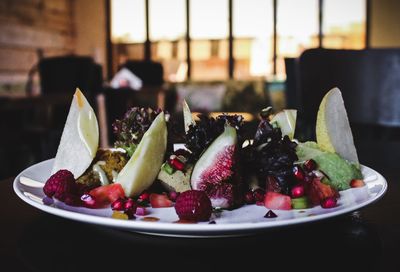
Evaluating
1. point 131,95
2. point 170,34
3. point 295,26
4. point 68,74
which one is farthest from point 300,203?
point 170,34

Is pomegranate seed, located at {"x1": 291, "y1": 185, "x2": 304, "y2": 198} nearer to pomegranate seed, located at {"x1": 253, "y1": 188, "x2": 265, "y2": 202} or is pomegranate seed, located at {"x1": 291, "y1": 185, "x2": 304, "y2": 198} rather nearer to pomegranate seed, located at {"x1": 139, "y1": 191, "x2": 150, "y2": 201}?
pomegranate seed, located at {"x1": 253, "y1": 188, "x2": 265, "y2": 202}

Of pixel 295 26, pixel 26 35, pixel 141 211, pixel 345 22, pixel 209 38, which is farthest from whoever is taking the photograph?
pixel 209 38

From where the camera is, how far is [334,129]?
3.25 feet

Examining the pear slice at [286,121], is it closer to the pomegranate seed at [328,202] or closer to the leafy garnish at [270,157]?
the leafy garnish at [270,157]

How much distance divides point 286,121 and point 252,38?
8.27 m

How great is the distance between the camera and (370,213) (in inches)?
32.7

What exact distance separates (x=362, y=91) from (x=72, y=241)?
1.82m

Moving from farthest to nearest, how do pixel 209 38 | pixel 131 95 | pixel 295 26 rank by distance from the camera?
pixel 209 38 < pixel 295 26 < pixel 131 95

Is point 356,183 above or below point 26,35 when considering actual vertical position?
below

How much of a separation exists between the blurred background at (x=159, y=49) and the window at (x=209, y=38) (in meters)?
0.02

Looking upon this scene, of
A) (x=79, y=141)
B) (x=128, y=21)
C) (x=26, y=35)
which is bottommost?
(x=79, y=141)

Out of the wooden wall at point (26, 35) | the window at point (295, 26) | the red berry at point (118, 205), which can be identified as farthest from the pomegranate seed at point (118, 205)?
the window at point (295, 26)

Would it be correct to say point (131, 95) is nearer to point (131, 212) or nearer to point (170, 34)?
point (170, 34)

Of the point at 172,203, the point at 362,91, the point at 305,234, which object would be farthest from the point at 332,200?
the point at 362,91
